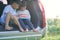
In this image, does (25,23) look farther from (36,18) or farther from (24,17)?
(36,18)

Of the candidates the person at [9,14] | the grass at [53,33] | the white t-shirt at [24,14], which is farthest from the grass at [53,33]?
the person at [9,14]

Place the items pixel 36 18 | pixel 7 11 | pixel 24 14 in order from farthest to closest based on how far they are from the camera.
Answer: pixel 36 18, pixel 24 14, pixel 7 11

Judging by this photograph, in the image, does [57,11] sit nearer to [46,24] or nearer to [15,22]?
[46,24]

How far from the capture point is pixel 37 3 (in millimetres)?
3518

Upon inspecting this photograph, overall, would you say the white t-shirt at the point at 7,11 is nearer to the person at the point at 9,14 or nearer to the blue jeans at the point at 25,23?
the person at the point at 9,14

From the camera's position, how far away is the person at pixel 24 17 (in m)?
3.40

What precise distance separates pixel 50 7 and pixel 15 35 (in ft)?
2.40

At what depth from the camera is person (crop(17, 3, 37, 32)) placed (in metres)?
3.40

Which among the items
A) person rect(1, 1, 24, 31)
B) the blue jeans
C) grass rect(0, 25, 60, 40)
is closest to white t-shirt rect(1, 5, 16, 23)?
person rect(1, 1, 24, 31)

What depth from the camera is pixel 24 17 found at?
11.2 feet

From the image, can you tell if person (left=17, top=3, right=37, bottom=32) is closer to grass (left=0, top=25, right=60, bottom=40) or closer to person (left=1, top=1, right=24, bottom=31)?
person (left=1, top=1, right=24, bottom=31)

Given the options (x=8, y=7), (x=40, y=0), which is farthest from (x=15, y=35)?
(x=40, y=0)

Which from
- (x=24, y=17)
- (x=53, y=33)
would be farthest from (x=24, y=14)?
(x=53, y=33)

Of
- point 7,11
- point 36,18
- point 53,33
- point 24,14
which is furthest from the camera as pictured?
point 53,33
